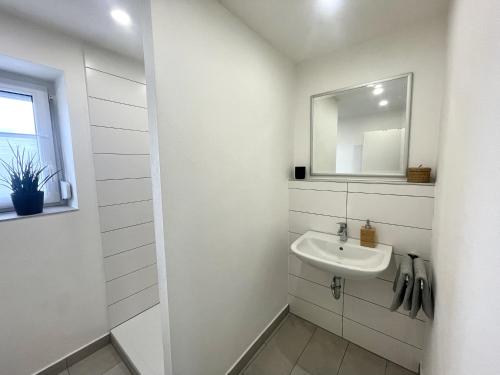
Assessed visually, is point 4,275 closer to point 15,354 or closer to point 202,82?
point 15,354

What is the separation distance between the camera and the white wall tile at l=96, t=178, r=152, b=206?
1.52m

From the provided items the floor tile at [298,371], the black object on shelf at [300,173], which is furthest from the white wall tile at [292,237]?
the floor tile at [298,371]

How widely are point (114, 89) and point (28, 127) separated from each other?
61cm

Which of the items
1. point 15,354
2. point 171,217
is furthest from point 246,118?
point 15,354

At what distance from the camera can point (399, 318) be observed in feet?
4.54

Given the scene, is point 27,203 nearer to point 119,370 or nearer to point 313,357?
point 119,370

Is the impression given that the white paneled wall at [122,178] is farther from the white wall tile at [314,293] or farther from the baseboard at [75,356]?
the white wall tile at [314,293]

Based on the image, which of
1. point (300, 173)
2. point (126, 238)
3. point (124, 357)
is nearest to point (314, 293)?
point (300, 173)

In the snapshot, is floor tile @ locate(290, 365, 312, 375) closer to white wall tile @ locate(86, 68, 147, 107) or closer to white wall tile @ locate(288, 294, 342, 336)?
white wall tile @ locate(288, 294, 342, 336)

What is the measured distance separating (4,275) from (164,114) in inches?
53.2

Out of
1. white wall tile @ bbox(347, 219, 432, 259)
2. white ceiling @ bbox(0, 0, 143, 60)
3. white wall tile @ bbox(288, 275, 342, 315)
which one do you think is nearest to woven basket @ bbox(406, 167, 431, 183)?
white wall tile @ bbox(347, 219, 432, 259)

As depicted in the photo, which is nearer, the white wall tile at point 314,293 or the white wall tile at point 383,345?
the white wall tile at point 383,345

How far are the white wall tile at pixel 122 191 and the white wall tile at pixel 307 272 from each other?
1412 mm

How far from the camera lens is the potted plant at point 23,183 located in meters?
1.24
